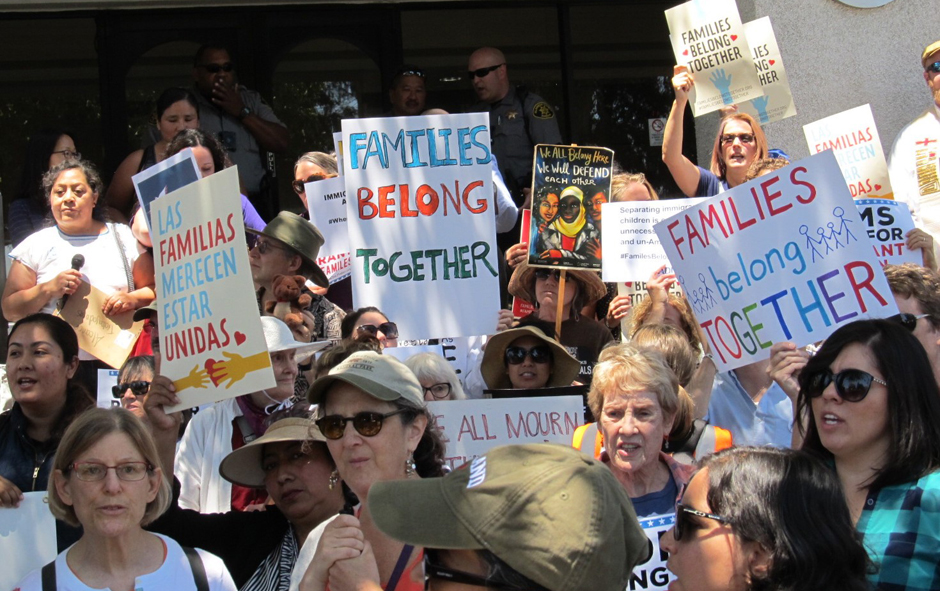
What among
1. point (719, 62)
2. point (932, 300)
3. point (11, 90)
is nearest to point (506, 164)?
point (719, 62)

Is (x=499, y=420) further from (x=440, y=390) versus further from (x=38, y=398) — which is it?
(x=38, y=398)

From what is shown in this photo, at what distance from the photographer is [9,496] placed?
12.2 ft

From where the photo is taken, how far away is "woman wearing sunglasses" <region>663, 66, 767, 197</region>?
6.36 metres

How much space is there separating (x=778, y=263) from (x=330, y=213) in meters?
2.77

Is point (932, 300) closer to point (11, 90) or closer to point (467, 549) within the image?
point (467, 549)

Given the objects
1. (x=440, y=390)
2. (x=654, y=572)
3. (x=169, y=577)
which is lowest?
(x=654, y=572)

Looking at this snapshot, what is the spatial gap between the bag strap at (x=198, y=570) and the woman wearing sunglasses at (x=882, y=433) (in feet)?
5.61

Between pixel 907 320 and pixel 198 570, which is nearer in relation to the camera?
pixel 198 570

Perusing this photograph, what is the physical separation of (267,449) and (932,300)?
8.78ft

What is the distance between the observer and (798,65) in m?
8.01

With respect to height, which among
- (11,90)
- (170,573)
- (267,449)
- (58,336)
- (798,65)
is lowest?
(170,573)

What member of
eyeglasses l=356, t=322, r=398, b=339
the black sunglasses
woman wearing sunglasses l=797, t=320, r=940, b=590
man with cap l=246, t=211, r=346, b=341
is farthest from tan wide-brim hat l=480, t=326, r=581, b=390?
woman wearing sunglasses l=797, t=320, r=940, b=590

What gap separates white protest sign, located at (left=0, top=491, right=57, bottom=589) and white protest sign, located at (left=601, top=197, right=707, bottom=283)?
9.99 ft

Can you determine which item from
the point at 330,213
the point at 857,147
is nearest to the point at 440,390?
the point at 330,213
